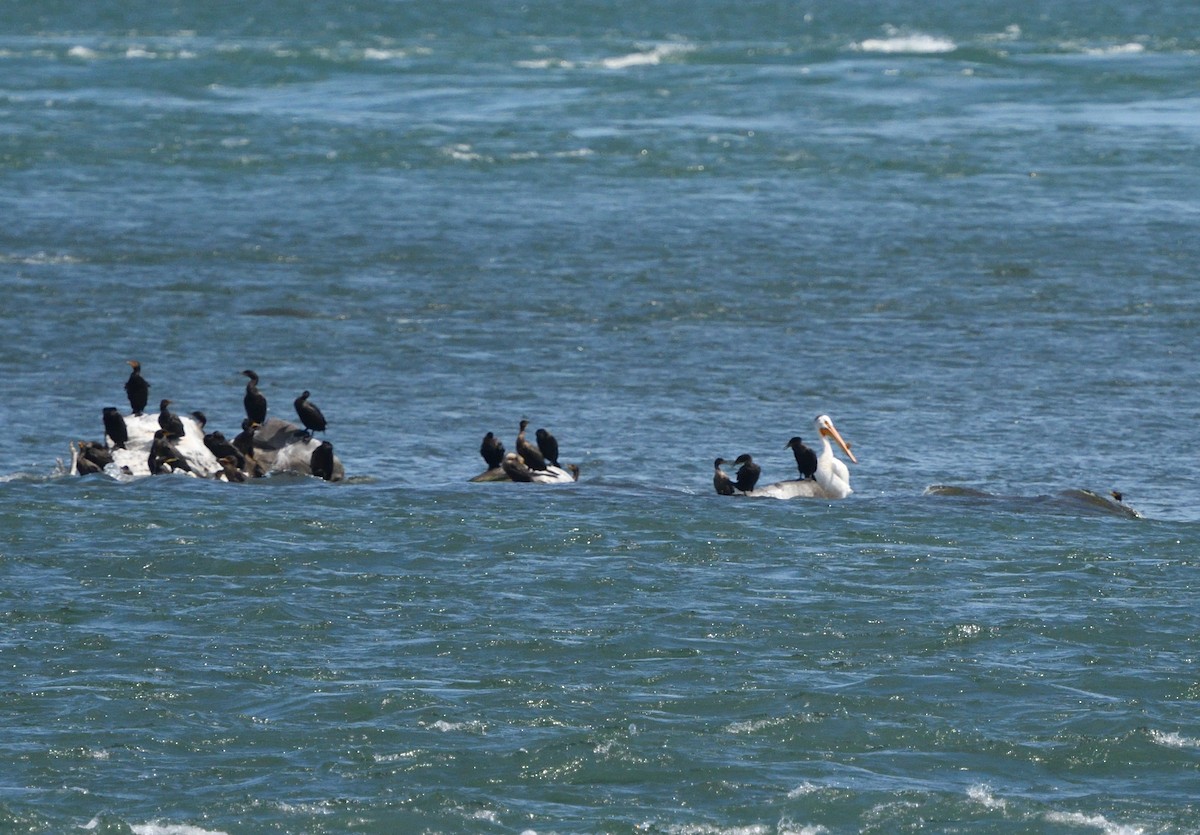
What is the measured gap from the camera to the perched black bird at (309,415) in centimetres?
2811

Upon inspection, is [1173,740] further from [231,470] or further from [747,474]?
[231,470]

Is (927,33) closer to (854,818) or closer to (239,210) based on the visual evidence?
(239,210)

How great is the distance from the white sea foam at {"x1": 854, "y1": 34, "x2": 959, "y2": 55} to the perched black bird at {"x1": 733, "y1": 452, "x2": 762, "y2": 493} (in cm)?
5122

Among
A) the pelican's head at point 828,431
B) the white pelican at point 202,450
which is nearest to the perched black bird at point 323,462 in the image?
the white pelican at point 202,450

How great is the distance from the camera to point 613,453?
29.6m

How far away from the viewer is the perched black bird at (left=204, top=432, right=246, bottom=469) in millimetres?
27312

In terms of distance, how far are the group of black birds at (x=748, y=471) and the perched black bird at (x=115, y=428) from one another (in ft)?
25.4

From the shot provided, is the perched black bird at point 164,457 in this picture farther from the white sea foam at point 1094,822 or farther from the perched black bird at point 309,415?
the white sea foam at point 1094,822

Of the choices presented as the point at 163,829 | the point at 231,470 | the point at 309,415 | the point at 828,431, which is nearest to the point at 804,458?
the point at 828,431

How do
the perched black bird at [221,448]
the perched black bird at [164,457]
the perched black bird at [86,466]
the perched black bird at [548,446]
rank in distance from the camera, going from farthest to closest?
the perched black bird at [548,446]
the perched black bird at [164,457]
the perched black bird at [221,448]
the perched black bird at [86,466]

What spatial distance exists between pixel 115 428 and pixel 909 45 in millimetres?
54569

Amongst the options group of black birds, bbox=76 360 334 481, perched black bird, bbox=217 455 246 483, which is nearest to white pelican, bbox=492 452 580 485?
group of black birds, bbox=76 360 334 481

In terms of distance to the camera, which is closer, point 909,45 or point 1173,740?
point 1173,740

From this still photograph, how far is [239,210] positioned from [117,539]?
83.2ft
